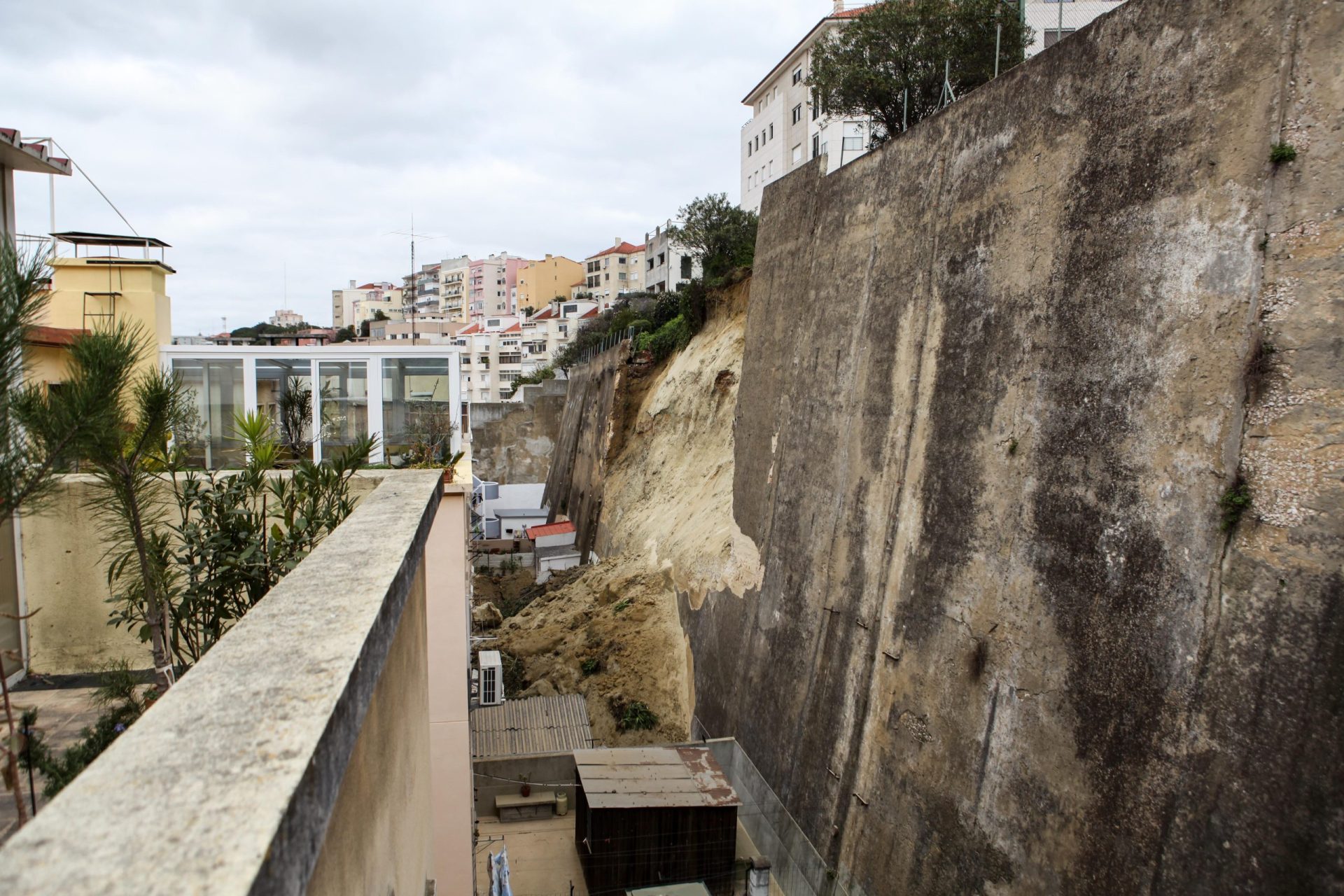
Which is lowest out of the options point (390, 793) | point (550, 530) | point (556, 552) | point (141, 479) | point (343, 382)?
point (556, 552)

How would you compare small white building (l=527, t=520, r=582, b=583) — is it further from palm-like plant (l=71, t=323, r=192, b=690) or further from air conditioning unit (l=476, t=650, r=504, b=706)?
palm-like plant (l=71, t=323, r=192, b=690)

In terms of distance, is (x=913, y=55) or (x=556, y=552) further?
(x=556, y=552)

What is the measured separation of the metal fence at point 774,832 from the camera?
28.0 feet

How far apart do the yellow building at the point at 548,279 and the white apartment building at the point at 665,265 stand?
1010 inches

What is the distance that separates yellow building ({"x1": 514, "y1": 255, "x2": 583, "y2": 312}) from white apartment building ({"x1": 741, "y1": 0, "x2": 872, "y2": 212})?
3869 centimetres

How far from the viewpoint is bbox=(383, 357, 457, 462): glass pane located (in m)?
10.5

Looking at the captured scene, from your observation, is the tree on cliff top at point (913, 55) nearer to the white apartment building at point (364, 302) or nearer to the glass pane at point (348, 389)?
the glass pane at point (348, 389)

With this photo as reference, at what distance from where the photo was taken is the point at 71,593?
6.11 metres

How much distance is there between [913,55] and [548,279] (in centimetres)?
6117

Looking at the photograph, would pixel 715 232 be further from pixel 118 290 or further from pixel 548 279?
pixel 548 279

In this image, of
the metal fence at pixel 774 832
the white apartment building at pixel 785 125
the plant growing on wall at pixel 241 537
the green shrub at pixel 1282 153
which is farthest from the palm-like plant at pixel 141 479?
the white apartment building at pixel 785 125

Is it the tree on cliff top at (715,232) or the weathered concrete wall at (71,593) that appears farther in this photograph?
the tree on cliff top at (715,232)

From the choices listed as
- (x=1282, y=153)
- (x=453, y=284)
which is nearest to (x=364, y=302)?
(x=453, y=284)

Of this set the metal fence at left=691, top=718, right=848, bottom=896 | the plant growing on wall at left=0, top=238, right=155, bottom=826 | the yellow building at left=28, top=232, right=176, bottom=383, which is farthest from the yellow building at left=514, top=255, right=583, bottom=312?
the plant growing on wall at left=0, top=238, right=155, bottom=826
